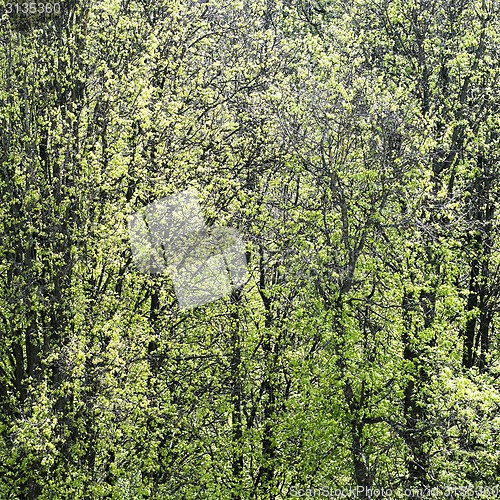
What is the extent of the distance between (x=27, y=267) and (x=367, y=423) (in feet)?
24.7

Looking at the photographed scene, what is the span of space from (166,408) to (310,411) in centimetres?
307

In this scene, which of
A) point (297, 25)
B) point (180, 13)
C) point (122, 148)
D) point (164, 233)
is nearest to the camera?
point (122, 148)

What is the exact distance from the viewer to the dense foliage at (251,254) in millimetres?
15344

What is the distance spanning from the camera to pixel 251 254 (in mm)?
19547

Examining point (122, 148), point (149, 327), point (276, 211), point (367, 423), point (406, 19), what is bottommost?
point (367, 423)

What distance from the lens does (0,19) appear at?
15938 millimetres

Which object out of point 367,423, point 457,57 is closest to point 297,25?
point 457,57

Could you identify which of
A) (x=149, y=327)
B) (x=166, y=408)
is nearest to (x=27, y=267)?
(x=149, y=327)

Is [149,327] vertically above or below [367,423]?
above

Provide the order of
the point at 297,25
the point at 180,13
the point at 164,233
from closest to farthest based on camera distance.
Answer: the point at 164,233 → the point at 180,13 → the point at 297,25

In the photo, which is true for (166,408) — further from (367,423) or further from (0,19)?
(0,19)

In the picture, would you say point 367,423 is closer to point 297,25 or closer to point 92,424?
point 92,424

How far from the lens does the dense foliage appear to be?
15.3 metres

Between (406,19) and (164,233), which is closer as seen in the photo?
(164,233)
